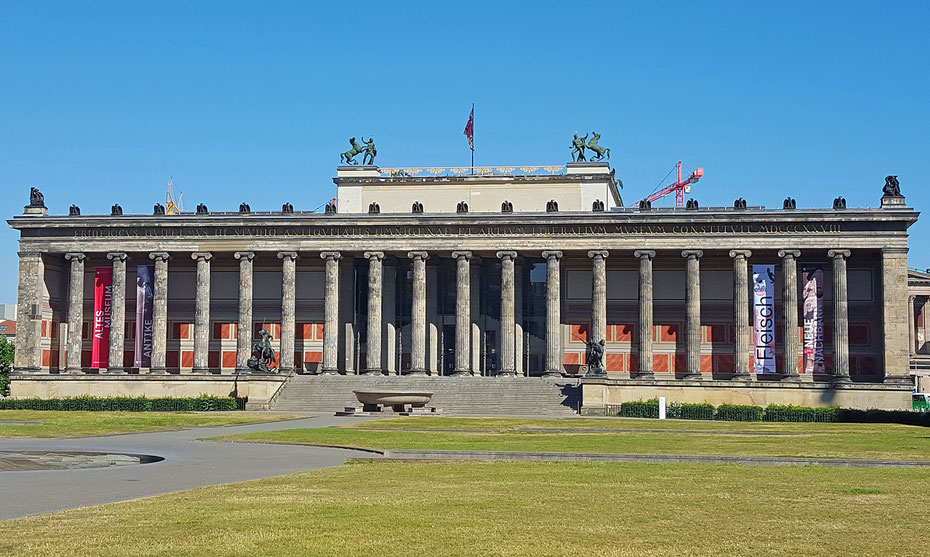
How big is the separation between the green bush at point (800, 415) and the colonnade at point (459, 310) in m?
17.2

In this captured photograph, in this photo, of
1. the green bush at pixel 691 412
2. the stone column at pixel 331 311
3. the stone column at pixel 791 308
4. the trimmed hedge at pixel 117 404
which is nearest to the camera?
the green bush at pixel 691 412

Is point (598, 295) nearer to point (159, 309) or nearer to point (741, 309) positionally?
point (741, 309)

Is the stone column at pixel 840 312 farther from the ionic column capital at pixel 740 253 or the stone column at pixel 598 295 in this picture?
the stone column at pixel 598 295

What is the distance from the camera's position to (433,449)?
113 ft

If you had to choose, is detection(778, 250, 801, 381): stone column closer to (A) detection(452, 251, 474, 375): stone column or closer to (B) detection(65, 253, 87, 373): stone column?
(A) detection(452, 251, 474, 375): stone column

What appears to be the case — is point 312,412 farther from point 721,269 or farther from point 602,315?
point 721,269

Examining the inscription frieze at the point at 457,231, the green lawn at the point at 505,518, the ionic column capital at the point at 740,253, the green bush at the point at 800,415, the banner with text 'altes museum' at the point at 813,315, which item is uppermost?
the inscription frieze at the point at 457,231

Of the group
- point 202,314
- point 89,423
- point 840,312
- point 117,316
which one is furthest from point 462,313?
point 89,423

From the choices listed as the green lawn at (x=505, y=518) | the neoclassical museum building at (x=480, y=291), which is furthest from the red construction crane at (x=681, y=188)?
the green lawn at (x=505, y=518)

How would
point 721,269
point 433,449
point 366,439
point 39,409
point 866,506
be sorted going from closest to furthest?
point 866,506, point 433,449, point 366,439, point 39,409, point 721,269

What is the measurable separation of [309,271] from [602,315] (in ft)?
84.7

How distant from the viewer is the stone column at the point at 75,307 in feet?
298

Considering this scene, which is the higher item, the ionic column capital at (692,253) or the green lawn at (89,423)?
the ionic column capital at (692,253)

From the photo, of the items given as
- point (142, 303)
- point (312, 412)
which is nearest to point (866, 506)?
point (312, 412)
